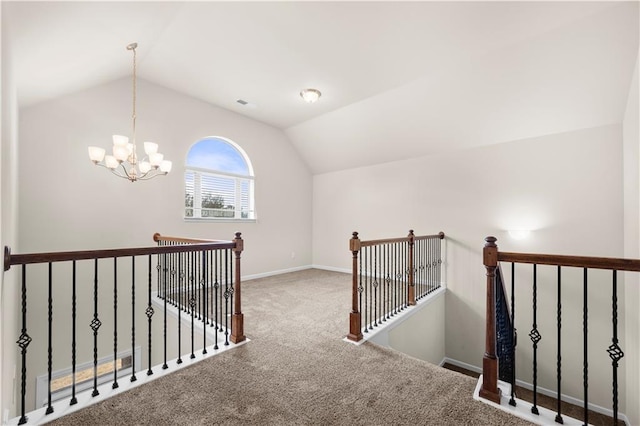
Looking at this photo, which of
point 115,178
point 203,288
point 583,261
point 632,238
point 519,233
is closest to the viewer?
point 583,261

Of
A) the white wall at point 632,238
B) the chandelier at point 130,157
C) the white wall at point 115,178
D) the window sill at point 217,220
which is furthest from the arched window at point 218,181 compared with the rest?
the white wall at point 632,238

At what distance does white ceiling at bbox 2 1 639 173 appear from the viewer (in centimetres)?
276

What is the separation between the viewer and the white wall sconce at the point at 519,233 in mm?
4539

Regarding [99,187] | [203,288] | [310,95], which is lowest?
[203,288]

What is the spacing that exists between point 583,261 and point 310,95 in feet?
13.0

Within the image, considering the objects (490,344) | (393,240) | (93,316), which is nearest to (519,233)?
(393,240)

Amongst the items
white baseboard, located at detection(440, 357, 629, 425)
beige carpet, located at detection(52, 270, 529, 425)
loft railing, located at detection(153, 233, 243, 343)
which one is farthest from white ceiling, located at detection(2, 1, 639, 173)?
white baseboard, located at detection(440, 357, 629, 425)

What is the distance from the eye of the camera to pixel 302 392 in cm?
210

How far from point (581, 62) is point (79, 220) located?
21.2ft

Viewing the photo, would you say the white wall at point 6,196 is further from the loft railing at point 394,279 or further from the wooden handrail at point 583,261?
the wooden handrail at point 583,261

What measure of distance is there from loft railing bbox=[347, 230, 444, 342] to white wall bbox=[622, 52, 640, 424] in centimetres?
231

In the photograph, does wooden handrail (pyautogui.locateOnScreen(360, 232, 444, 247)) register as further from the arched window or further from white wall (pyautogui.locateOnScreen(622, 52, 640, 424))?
the arched window

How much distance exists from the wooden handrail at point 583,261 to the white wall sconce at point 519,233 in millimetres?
3162

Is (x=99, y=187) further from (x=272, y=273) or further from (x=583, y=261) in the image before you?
(x=583, y=261)
